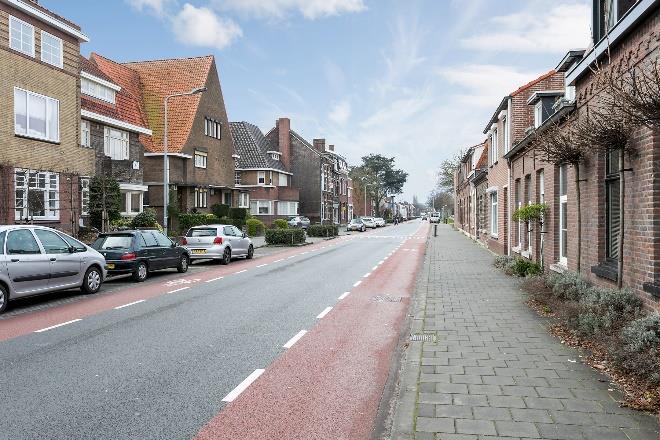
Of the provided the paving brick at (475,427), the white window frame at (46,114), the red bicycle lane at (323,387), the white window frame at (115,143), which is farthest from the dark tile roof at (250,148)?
the paving brick at (475,427)

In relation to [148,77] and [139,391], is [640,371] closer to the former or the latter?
[139,391]

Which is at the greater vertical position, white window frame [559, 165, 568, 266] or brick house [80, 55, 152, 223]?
brick house [80, 55, 152, 223]

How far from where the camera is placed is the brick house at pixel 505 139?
736 inches

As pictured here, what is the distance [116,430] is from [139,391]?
3.20 feet

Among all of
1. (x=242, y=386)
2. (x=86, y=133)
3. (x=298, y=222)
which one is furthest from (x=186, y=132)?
(x=242, y=386)

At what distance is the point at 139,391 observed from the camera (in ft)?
17.5

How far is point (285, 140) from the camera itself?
64438 millimetres

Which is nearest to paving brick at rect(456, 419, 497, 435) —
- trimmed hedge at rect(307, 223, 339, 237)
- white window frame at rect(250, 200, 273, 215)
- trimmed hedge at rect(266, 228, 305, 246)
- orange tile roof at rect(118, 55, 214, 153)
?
trimmed hedge at rect(266, 228, 305, 246)

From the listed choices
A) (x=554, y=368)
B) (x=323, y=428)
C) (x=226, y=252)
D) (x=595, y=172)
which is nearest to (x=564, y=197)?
(x=595, y=172)

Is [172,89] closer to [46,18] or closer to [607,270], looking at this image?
[46,18]

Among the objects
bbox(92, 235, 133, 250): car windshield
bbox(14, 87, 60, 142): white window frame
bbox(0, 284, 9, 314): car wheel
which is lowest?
bbox(0, 284, 9, 314): car wheel

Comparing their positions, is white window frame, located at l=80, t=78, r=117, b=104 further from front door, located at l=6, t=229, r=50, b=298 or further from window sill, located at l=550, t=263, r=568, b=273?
window sill, located at l=550, t=263, r=568, b=273

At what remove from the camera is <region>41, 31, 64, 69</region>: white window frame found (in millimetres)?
20359

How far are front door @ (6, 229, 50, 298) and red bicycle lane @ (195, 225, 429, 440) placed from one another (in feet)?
19.6
